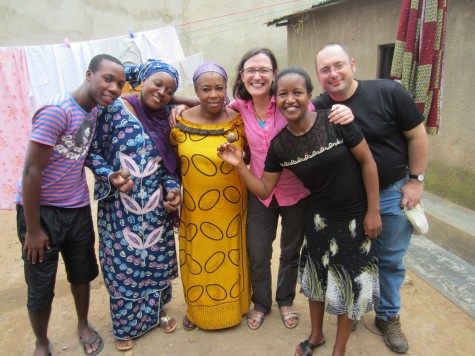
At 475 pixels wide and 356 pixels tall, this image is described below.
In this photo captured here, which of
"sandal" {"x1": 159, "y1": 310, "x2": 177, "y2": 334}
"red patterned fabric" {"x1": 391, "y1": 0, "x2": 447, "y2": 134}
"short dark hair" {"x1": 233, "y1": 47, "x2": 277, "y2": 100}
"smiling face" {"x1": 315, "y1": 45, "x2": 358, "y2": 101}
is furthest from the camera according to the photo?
"red patterned fabric" {"x1": 391, "y1": 0, "x2": 447, "y2": 134}

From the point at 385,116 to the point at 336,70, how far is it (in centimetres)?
37

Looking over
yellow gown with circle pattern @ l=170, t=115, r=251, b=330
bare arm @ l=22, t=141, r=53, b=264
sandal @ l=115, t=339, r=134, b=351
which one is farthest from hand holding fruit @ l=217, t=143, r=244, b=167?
sandal @ l=115, t=339, r=134, b=351

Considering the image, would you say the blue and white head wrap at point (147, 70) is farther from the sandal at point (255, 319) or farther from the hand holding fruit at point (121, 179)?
the sandal at point (255, 319)

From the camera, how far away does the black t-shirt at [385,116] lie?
1.88 meters

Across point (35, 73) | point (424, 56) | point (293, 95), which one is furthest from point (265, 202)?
point (35, 73)

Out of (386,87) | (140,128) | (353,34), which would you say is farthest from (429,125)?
(353,34)

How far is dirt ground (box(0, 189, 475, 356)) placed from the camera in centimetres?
228

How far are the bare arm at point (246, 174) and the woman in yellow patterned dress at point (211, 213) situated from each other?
0.30ft

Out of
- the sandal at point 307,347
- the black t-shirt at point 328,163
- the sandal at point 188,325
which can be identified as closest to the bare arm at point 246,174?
the black t-shirt at point 328,163

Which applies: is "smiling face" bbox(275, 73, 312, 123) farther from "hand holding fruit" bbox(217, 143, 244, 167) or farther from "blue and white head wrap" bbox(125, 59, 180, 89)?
"blue and white head wrap" bbox(125, 59, 180, 89)

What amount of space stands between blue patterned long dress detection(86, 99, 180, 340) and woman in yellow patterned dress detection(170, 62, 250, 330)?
0.15 m

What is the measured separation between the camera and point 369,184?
1778 mm

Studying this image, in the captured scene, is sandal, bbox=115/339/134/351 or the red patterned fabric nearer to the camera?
sandal, bbox=115/339/134/351

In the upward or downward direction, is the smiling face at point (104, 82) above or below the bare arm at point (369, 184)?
above
